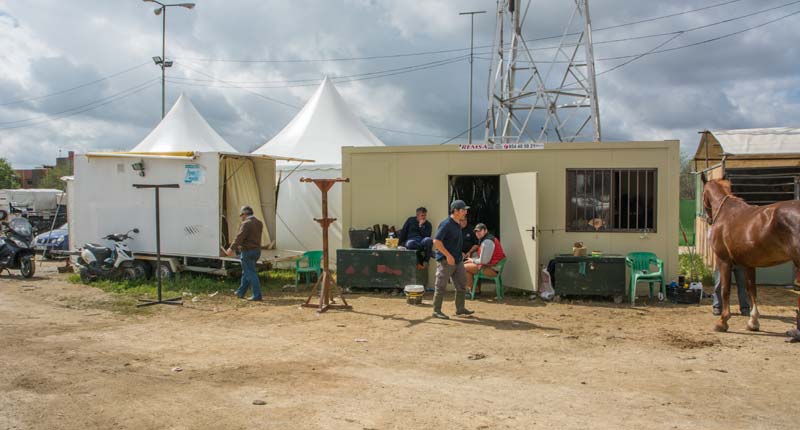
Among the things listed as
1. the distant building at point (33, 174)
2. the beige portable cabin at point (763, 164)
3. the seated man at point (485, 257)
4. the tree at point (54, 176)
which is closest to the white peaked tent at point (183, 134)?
the seated man at point (485, 257)

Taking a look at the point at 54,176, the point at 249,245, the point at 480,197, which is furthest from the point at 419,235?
the point at 54,176

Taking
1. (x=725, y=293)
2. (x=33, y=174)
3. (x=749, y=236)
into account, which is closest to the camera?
(x=749, y=236)

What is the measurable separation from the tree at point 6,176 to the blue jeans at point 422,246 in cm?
5510

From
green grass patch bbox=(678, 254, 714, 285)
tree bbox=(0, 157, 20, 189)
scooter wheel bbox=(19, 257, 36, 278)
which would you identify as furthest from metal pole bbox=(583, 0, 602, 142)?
tree bbox=(0, 157, 20, 189)

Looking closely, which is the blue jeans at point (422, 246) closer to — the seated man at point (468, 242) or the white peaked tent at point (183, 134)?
the seated man at point (468, 242)

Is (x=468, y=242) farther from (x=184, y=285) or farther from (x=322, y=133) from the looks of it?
(x=322, y=133)

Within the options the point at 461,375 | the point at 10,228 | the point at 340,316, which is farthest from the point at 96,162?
the point at 461,375

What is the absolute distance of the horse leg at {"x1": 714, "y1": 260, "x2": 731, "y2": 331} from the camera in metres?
8.27

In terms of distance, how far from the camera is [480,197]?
14.3 meters

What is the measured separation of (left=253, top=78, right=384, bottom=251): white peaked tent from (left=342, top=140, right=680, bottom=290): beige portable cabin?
342 centimetres

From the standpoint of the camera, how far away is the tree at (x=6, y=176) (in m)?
54.6

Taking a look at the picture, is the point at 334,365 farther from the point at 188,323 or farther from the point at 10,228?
the point at 10,228

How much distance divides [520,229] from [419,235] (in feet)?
6.05

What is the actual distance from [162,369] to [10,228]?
34.2 ft
